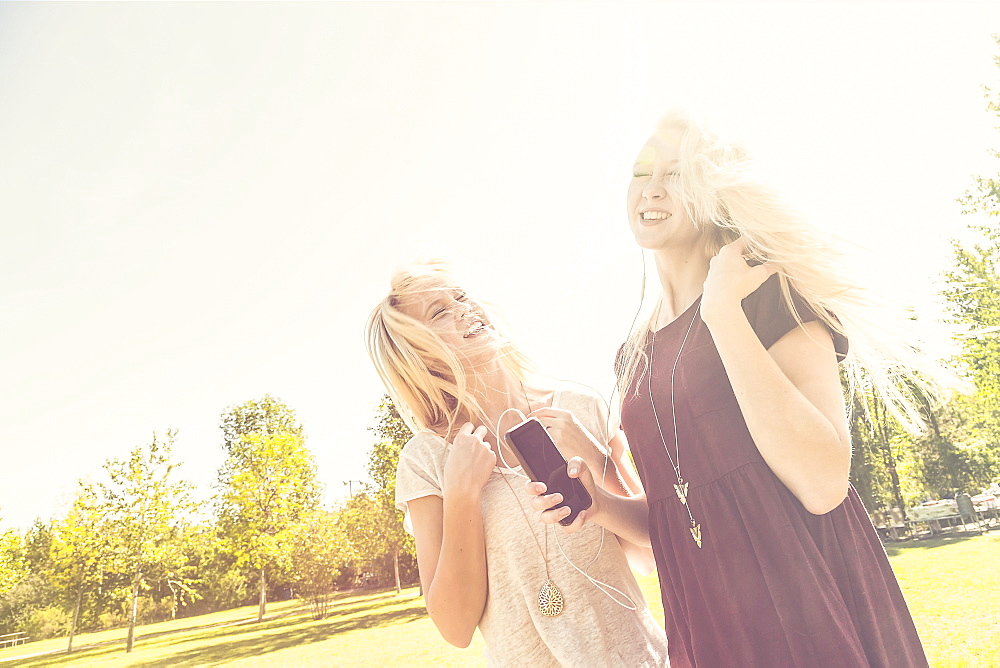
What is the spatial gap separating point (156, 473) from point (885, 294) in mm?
22754

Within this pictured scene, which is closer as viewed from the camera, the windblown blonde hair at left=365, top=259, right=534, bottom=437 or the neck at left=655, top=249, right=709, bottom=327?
the neck at left=655, top=249, right=709, bottom=327

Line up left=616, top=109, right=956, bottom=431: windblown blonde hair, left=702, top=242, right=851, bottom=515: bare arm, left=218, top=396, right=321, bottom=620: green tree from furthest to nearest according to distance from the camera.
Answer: left=218, top=396, right=321, bottom=620: green tree < left=616, top=109, right=956, bottom=431: windblown blonde hair < left=702, top=242, right=851, bottom=515: bare arm

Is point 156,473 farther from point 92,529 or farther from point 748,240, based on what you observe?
point 748,240

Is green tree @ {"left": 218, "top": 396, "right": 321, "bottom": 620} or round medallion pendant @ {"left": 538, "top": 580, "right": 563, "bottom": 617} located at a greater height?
green tree @ {"left": 218, "top": 396, "right": 321, "bottom": 620}

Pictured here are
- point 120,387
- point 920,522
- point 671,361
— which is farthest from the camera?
point 120,387

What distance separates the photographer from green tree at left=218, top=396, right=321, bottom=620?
→ 1877 cm

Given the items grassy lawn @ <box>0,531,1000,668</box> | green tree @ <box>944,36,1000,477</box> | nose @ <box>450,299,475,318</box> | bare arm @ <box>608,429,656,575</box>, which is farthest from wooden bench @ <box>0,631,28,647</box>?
green tree @ <box>944,36,1000,477</box>

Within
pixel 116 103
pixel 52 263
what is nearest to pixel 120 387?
pixel 52 263

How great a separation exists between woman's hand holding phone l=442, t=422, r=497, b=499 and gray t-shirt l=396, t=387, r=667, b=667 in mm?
108

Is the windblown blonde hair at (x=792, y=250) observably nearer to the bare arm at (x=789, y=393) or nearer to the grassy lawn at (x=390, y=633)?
the bare arm at (x=789, y=393)

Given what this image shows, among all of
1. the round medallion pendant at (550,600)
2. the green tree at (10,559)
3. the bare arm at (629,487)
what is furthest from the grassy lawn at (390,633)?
the round medallion pendant at (550,600)

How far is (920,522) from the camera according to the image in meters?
20.9

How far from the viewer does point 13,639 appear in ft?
80.1

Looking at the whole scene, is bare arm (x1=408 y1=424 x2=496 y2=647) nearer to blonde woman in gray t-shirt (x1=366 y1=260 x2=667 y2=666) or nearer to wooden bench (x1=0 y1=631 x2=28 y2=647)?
blonde woman in gray t-shirt (x1=366 y1=260 x2=667 y2=666)
